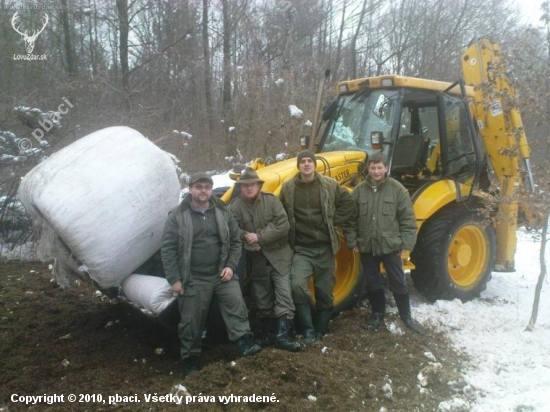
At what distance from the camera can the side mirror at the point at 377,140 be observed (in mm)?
5074

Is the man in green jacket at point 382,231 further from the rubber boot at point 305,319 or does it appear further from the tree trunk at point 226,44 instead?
the tree trunk at point 226,44

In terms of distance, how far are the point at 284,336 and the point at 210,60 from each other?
14.9 meters

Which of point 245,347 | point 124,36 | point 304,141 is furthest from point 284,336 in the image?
point 124,36

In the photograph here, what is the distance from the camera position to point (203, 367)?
Result: 3.96 metres

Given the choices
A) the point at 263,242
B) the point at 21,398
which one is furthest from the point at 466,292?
the point at 21,398

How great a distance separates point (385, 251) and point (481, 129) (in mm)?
2357

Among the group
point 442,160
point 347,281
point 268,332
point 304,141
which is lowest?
point 268,332

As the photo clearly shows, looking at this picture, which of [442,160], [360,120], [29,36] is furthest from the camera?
[29,36]

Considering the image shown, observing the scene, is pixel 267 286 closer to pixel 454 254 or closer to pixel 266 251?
pixel 266 251

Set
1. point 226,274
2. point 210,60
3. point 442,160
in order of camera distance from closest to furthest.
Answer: point 226,274 → point 442,160 → point 210,60

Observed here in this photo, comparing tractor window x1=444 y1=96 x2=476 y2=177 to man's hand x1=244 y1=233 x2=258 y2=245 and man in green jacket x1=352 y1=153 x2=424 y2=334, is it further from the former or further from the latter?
man's hand x1=244 y1=233 x2=258 y2=245

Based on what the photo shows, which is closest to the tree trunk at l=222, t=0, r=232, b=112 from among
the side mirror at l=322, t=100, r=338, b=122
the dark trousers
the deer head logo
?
the deer head logo

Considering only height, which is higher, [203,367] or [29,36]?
[29,36]

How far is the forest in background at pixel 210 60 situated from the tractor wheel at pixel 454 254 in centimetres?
610
